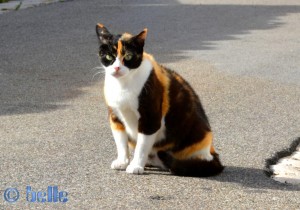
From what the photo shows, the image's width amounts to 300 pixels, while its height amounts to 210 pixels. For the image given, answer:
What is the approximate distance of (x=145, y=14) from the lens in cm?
1524

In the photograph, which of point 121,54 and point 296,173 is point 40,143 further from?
point 296,173

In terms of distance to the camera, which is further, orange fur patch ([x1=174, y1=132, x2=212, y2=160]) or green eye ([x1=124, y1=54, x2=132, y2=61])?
orange fur patch ([x1=174, y1=132, x2=212, y2=160])

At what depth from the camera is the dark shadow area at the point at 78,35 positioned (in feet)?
29.8

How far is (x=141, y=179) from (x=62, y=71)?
461 centimetres

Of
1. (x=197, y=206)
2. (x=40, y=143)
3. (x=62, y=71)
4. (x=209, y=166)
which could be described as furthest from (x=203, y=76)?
(x=197, y=206)

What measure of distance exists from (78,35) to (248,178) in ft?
24.5

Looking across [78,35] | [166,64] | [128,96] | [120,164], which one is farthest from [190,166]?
[78,35]

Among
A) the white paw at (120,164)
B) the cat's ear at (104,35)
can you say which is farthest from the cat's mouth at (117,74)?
the white paw at (120,164)

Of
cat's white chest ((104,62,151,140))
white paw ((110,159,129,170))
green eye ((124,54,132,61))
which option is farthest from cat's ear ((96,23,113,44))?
white paw ((110,159,129,170))

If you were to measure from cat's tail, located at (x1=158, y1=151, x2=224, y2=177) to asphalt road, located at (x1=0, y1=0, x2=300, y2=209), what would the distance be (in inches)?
2.8

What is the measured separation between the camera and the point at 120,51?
5.66 metres

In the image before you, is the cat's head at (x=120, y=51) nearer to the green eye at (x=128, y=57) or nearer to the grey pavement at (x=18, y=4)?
the green eye at (x=128, y=57)

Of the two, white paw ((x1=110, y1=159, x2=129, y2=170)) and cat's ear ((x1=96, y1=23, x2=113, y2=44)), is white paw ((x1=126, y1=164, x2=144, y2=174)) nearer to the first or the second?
white paw ((x1=110, y1=159, x2=129, y2=170))

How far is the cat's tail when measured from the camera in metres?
5.86
